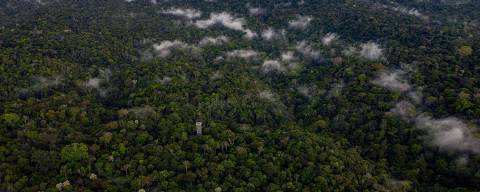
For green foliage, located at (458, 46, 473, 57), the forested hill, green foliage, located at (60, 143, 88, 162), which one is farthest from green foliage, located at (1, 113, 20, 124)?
green foliage, located at (458, 46, 473, 57)

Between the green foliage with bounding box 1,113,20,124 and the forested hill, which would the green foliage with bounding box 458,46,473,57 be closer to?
the forested hill

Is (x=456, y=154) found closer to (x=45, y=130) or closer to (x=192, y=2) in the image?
(x=45, y=130)

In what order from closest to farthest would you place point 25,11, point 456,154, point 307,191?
point 307,191
point 456,154
point 25,11

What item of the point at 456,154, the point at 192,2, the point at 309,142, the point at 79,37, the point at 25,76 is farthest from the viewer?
the point at 192,2

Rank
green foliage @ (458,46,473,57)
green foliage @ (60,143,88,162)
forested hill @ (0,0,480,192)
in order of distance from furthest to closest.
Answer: green foliage @ (458,46,473,57), forested hill @ (0,0,480,192), green foliage @ (60,143,88,162)

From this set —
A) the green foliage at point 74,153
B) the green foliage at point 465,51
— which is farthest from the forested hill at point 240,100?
the green foliage at point 465,51

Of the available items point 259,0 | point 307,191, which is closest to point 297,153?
point 307,191

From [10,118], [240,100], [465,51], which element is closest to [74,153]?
[10,118]

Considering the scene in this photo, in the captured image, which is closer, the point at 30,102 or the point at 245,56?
the point at 30,102

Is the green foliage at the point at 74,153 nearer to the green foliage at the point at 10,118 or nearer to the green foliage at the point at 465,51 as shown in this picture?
the green foliage at the point at 10,118
